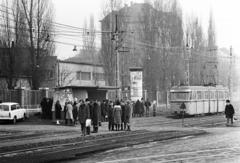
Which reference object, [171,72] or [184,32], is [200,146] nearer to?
[171,72]

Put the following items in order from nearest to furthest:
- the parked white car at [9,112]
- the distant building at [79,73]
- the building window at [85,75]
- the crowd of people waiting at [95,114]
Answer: the crowd of people waiting at [95,114] → the parked white car at [9,112] → the distant building at [79,73] → the building window at [85,75]

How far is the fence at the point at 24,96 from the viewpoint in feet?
126

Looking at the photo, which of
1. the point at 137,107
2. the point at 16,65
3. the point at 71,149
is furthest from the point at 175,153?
the point at 16,65

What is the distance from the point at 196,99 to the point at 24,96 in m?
16.2

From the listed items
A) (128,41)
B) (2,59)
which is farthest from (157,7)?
(2,59)

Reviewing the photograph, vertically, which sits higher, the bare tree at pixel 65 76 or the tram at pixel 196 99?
the bare tree at pixel 65 76

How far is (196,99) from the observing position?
44.0 metres

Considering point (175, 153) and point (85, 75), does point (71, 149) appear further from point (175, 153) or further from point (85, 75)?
point (85, 75)

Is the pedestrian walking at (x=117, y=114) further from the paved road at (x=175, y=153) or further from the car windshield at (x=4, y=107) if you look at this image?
the car windshield at (x=4, y=107)

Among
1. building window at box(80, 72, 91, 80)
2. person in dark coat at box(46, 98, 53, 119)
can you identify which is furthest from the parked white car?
building window at box(80, 72, 91, 80)

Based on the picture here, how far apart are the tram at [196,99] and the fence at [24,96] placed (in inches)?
483

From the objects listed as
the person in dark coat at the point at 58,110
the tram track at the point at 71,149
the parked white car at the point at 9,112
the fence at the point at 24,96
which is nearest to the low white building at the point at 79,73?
the fence at the point at 24,96

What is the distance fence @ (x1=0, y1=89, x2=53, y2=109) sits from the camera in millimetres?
38500

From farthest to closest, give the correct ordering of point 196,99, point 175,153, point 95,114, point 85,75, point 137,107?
point 85,75
point 196,99
point 137,107
point 95,114
point 175,153
